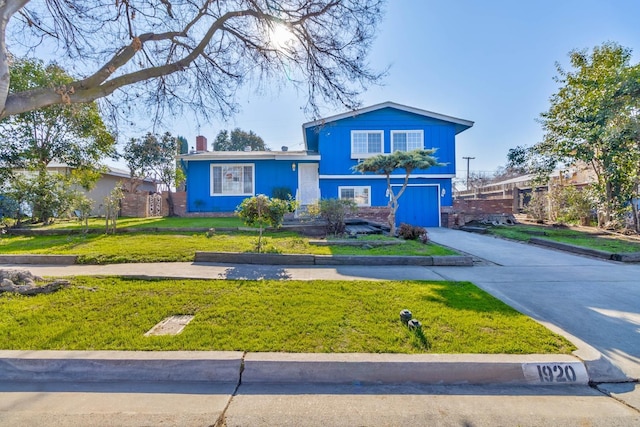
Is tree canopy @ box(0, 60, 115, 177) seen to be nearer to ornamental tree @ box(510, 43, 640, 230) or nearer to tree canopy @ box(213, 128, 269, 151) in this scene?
ornamental tree @ box(510, 43, 640, 230)

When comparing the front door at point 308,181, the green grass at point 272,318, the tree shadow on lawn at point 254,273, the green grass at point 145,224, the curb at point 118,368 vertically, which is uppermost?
the front door at point 308,181

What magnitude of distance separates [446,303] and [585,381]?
5.54 ft

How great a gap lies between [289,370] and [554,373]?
8.13ft

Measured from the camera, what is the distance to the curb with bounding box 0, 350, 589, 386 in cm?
274

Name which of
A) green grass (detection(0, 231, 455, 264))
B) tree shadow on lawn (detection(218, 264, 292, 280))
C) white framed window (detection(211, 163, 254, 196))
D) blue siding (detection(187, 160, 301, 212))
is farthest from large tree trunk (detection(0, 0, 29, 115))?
white framed window (detection(211, 163, 254, 196))

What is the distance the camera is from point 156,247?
785cm

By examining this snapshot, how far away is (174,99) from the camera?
7.29 m

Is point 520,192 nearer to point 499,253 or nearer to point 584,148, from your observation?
point 584,148

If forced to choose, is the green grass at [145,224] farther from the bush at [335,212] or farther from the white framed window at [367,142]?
the white framed window at [367,142]

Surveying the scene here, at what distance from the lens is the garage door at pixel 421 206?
628 inches

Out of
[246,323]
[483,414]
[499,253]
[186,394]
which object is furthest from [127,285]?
[499,253]

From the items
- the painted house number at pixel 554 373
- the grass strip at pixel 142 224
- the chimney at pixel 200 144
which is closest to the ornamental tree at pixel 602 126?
the painted house number at pixel 554 373

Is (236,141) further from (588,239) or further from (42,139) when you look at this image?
(588,239)

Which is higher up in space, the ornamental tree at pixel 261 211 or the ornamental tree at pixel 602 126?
the ornamental tree at pixel 602 126
